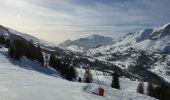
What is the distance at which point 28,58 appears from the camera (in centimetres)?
12138

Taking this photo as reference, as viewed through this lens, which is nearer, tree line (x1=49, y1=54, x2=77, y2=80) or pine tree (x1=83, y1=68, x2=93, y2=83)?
pine tree (x1=83, y1=68, x2=93, y2=83)

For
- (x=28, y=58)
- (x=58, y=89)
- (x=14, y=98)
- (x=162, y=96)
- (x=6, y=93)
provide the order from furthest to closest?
1. (x=28, y=58)
2. (x=162, y=96)
3. (x=58, y=89)
4. (x=6, y=93)
5. (x=14, y=98)

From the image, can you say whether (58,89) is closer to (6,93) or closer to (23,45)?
(6,93)

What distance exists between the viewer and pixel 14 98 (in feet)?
88.8

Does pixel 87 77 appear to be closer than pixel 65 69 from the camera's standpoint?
Yes

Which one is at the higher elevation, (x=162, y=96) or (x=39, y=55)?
(x=39, y=55)

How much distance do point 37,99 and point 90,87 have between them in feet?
27.8

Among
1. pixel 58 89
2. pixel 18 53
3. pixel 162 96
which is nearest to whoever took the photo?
pixel 58 89

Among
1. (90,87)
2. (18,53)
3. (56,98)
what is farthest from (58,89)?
(18,53)

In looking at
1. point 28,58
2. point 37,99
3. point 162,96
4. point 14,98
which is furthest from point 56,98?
point 28,58

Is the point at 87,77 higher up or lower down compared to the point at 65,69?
lower down

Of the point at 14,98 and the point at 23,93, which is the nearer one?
the point at 14,98

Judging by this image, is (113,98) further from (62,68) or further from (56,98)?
(62,68)

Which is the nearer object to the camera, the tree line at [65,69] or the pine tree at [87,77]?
the pine tree at [87,77]
